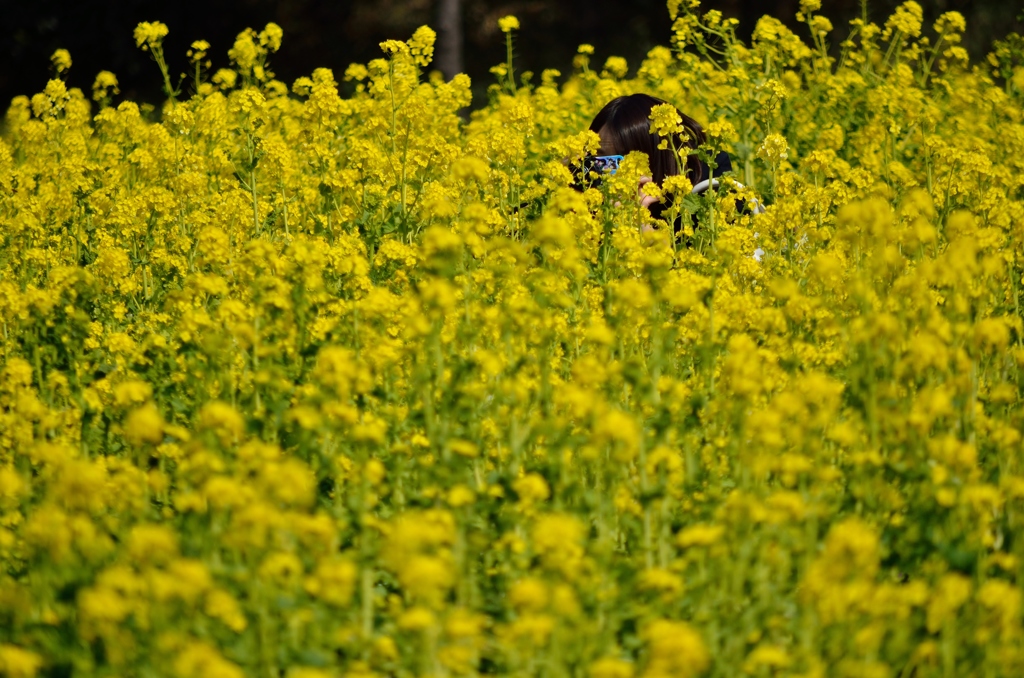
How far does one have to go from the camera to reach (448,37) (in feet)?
37.6

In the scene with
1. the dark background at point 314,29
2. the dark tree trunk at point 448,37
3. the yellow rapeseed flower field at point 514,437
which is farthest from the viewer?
the dark background at point 314,29

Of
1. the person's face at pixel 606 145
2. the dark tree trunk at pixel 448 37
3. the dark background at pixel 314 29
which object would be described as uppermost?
the dark background at pixel 314 29

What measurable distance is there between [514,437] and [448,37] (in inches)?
342

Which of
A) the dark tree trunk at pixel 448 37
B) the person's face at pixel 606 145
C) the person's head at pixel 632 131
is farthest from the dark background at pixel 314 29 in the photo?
the person's face at pixel 606 145

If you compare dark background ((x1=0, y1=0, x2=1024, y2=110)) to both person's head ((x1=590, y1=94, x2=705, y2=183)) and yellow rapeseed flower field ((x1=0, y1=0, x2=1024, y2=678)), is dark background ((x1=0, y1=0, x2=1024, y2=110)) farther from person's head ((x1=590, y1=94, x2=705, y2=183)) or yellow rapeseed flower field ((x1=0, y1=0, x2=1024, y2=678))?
yellow rapeseed flower field ((x1=0, y1=0, x2=1024, y2=678))

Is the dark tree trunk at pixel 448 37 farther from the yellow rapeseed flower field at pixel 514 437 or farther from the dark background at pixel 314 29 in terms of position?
the dark background at pixel 314 29

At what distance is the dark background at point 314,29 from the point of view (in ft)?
66.1

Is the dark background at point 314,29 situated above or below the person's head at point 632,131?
above

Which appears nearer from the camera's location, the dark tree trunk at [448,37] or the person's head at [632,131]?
the person's head at [632,131]

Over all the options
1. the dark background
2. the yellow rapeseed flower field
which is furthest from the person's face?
the dark background

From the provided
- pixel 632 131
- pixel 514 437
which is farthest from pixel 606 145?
pixel 514 437

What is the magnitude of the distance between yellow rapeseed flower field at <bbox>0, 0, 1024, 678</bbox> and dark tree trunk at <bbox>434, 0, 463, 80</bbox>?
18.5ft

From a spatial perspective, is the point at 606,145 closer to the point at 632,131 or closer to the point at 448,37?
the point at 632,131

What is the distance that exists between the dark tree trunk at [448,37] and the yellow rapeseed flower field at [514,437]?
5645mm
